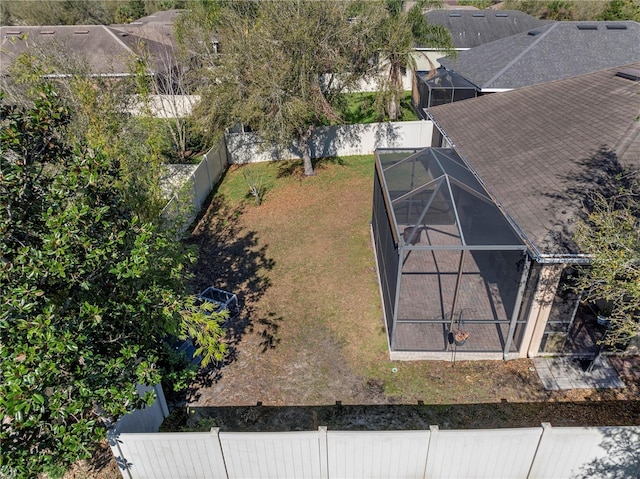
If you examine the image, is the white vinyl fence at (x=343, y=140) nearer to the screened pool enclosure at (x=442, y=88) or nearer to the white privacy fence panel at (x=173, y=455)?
the screened pool enclosure at (x=442, y=88)

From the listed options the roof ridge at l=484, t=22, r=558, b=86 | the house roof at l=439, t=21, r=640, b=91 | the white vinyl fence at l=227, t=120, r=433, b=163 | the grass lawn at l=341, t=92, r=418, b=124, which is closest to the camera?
the house roof at l=439, t=21, r=640, b=91

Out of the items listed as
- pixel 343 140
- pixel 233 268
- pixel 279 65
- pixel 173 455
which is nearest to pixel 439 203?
pixel 233 268

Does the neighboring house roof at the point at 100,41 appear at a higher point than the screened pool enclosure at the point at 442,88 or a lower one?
higher

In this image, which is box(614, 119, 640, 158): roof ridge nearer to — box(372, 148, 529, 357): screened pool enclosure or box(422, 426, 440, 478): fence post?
box(372, 148, 529, 357): screened pool enclosure

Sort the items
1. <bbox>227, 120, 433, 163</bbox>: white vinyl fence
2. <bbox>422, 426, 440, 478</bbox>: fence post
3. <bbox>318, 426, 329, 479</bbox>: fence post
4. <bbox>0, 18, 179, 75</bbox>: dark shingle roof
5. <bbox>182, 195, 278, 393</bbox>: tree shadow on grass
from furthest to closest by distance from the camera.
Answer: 1. <bbox>0, 18, 179, 75</bbox>: dark shingle roof
2. <bbox>227, 120, 433, 163</bbox>: white vinyl fence
3. <bbox>182, 195, 278, 393</bbox>: tree shadow on grass
4. <bbox>318, 426, 329, 479</bbox>: fence post
5. <bbox>422, 426, 440, 478</bbox>: fence post

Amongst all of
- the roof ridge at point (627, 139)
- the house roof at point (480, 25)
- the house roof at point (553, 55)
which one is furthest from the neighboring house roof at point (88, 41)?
the roof ridge at point (627, 139)

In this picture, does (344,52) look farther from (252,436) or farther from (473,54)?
(252,436)

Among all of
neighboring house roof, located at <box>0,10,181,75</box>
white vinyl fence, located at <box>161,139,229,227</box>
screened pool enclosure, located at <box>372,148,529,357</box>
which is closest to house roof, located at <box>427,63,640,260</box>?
screened pool enclosure, located at <box>372,148,529,357</box>
